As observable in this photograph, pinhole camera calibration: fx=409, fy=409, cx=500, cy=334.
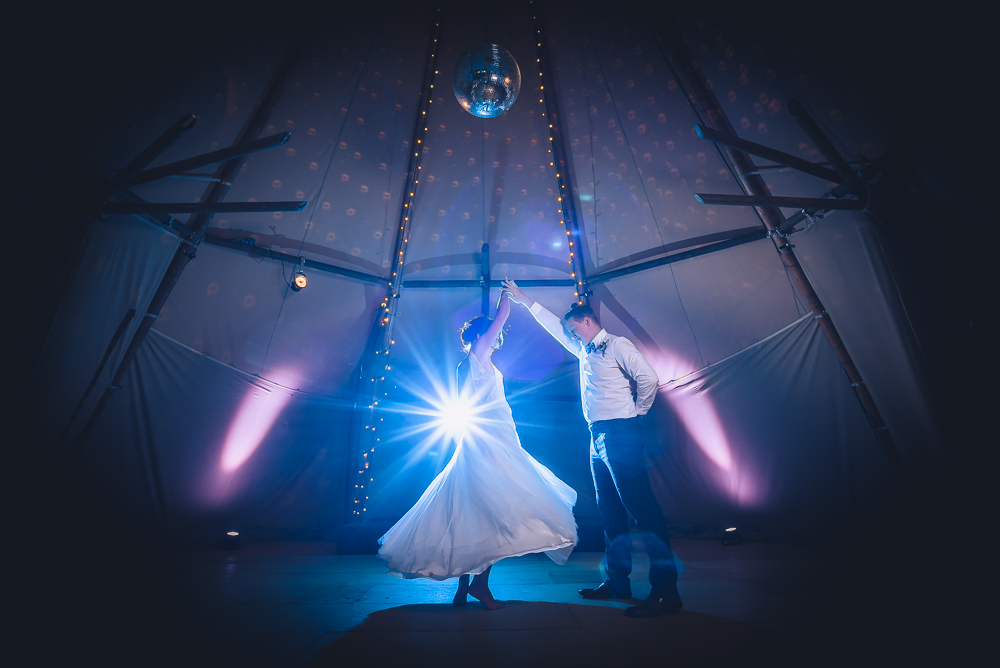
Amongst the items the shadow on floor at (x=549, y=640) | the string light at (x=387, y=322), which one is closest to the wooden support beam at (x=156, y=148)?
the string light at (x=387, y=322)

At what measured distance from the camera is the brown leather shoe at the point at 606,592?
2.41 m

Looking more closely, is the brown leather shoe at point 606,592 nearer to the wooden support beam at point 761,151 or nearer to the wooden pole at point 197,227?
the wooden support beam at point 761,151

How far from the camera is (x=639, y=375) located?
8.34 feet

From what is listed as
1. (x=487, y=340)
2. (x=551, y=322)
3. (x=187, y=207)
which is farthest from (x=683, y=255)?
(x=187, y=207)

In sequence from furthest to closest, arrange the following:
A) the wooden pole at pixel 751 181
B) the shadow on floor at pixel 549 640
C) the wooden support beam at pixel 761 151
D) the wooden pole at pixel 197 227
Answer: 1. the wooden pole at pixel 197 227
2. the wooden pole at pixel 751 181
3. the wooden support beam at pixel 761 151
4. the shadow on floor at pixel 549 640

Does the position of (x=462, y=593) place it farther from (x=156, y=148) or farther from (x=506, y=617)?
(x=156, y=148)

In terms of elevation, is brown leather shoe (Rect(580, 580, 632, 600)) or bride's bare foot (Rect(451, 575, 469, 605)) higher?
bride's bare foot (Rect(451, 575, 469, 605))

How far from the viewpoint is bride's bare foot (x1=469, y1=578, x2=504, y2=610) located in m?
2.24

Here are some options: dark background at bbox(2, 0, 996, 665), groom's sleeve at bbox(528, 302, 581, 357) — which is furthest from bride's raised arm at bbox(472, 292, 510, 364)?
dark background at bbox(2, 0, 996, 665)

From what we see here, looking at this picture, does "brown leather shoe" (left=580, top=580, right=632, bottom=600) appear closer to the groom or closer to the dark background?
the groom

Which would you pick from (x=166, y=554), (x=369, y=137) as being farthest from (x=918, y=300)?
(x=166, y=554)

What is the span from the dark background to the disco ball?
1671mm

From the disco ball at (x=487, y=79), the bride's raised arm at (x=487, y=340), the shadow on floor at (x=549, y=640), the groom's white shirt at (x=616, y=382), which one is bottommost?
the shadow on floor at (x=549, y=640)

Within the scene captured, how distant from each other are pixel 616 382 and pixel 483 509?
3.62 ft
